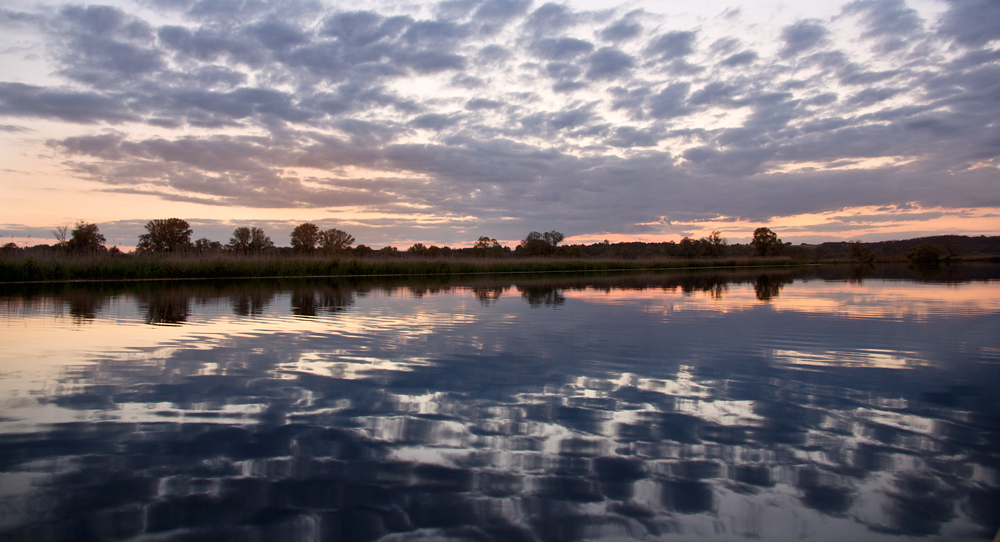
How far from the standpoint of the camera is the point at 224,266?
25672mm

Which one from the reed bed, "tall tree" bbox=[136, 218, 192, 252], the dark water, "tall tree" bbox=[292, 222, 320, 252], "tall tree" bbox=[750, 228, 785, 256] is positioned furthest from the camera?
"tall tree" bbox=[750, 228, 785, 256]

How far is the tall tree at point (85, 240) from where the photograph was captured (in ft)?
80.5

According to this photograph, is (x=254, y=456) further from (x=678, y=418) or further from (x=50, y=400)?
(x=678, y=418)

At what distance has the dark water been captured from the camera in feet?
7.84

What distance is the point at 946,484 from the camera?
274 cm

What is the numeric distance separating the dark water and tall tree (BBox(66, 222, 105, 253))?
21815mm

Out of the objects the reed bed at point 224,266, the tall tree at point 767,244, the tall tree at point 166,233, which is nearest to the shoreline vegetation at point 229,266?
the reed bed at point 224,266

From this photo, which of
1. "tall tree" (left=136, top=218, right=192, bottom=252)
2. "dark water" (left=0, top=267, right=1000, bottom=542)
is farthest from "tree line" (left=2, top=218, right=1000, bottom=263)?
"dark water" (left=0, top=267, right=1000, bottom=542)

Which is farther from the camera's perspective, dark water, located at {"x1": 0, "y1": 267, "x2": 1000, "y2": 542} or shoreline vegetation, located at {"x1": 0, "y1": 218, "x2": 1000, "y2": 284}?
shoreline vegetation, located at {"x1": 0, "y1": 218, "x2": 1000, "y2": 284}

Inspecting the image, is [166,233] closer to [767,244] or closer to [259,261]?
[259,261]

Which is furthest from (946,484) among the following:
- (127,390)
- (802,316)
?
(802,316)

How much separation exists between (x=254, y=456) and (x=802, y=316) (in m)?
9.97

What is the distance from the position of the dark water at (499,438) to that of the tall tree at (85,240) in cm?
2181

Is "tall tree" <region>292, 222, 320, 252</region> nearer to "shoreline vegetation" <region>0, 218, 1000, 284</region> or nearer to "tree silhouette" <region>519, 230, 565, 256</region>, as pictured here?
"shoreline vegetation" <region>0, 218, 1000, 284</region>
